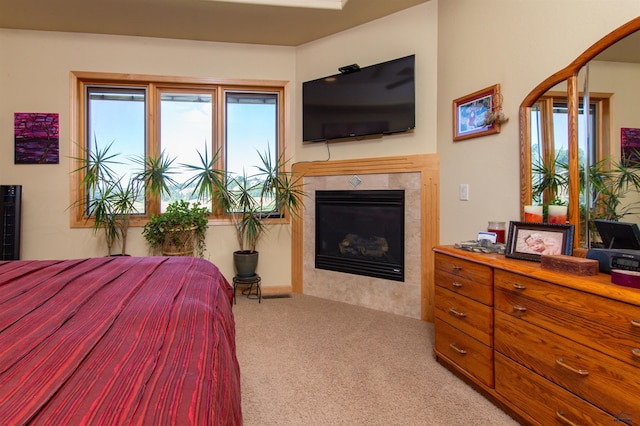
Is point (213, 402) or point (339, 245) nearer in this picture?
point (213, 402)

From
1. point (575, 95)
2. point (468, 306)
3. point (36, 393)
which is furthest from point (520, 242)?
point (36, 393)

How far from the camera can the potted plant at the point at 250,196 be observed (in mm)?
3246

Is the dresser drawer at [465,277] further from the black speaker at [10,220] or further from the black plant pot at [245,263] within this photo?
the black speaker at [10,220]

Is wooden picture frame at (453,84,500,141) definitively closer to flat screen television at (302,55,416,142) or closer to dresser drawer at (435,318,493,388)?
flat screen television at (302,55,416,142)

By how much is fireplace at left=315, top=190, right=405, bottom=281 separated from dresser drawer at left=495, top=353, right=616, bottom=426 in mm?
1422

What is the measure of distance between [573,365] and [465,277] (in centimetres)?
62

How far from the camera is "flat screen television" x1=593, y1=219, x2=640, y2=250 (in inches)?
51.7

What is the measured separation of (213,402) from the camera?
0.60 m

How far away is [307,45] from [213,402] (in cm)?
357

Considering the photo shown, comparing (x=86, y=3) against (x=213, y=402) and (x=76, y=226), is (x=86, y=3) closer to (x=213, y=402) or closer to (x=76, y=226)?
(x=76, y=226)

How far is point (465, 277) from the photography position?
176 centimetres

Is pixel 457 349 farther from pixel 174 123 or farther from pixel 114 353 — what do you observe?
pixel 174 123

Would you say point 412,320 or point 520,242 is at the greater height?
point 520,242

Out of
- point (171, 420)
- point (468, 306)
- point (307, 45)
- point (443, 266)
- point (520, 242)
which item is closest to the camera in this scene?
point (171, 420)
